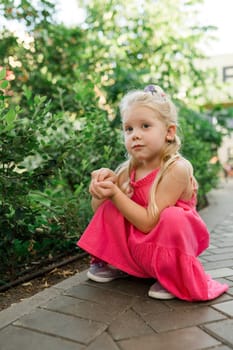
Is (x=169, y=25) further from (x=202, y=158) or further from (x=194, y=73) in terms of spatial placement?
(x=202, y=158)

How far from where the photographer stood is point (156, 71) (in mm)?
7371

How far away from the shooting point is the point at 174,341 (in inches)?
68.5

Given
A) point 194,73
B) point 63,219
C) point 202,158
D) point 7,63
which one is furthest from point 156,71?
point 63,219

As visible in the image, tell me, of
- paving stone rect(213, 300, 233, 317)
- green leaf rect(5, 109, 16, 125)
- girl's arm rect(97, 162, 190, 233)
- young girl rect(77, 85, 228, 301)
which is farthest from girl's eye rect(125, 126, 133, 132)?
paving stone rect(213, 300, 233, 317)

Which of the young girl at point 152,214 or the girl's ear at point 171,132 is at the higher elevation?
the girl's ear at point 171,132

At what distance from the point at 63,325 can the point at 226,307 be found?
2.73 ft

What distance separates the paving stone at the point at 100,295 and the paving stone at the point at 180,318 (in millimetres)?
216

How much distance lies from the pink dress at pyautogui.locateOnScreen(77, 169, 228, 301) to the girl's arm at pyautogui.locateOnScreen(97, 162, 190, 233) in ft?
0.18

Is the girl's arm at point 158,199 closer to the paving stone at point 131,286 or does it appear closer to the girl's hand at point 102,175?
the girl's hand at point 102,175

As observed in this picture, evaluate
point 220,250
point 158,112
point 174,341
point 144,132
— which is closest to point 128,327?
point 174,341

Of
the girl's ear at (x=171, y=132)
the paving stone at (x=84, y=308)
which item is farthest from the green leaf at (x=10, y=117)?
the paving stone at (x=84, y=308)

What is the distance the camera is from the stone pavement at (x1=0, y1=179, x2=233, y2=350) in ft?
5.66

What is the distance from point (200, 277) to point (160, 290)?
0.75 ft

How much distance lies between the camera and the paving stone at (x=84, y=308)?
2.00 metres
